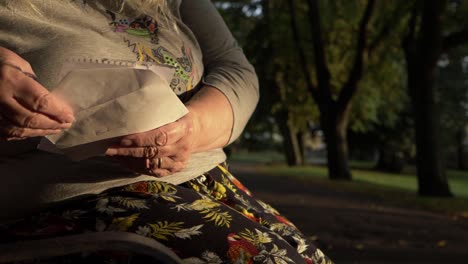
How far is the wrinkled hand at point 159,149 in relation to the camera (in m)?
1.38

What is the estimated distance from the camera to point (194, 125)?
1.62 metres

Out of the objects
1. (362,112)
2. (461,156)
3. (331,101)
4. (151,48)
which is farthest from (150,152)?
(461,156)

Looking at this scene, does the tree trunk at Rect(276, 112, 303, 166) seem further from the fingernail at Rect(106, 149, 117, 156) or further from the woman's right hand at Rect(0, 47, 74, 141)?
the woman's right hand at Rect(0, 47, 74, 141)

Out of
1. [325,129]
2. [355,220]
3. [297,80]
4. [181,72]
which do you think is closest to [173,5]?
[181,72]

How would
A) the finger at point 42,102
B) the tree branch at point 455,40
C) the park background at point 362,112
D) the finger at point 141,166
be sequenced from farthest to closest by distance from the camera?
the tree branch at point 455,40
the park background at point 362,112
the finger at point 141,166
the finger at point 42,102

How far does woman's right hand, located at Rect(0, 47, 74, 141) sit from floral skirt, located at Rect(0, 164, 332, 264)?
230 mm

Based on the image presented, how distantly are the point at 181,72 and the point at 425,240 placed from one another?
21.0 feet

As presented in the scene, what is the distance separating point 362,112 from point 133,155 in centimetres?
2499

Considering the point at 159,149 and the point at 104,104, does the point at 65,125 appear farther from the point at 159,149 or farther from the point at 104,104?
the point at 159,149

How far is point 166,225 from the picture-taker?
137cm

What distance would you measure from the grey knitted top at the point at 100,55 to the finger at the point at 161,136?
16cm

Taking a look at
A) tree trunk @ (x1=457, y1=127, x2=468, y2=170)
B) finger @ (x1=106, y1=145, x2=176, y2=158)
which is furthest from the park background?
tree trunk @ (x1=457, y1=127, x2=468, y2=170)

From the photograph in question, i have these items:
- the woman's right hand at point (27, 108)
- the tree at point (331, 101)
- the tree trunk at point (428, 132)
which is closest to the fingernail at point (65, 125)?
the woman's right hand at point (27, 108)

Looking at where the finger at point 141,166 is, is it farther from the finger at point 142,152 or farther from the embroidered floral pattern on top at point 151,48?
the embroidered floral pattern on top at point 151,48
